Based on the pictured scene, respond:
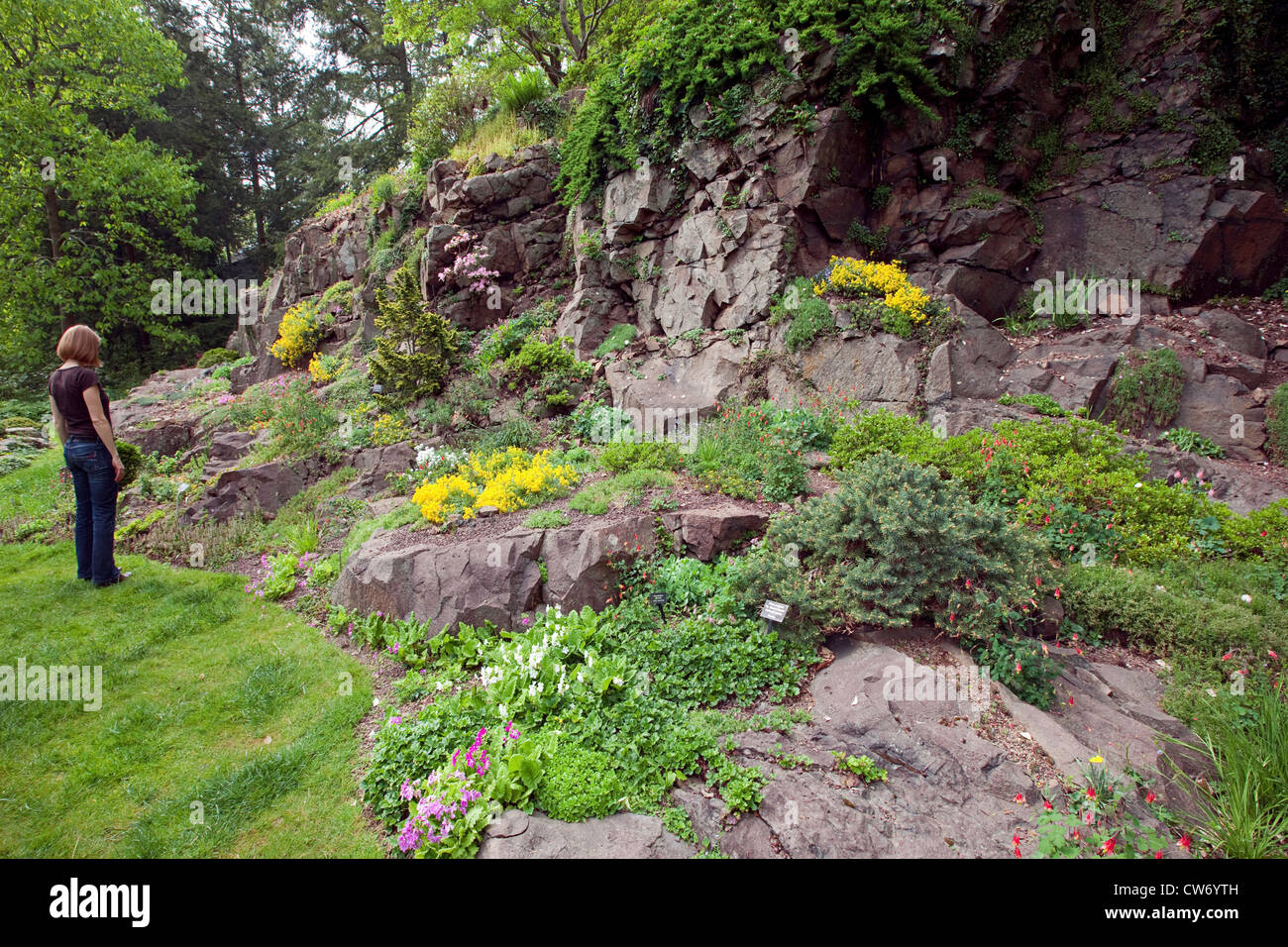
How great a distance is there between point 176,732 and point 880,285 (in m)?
10.5

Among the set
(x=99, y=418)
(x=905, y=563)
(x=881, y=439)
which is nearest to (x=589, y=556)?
Answer: (x=905, y=563)

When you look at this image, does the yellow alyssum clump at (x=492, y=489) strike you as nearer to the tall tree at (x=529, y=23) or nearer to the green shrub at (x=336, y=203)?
the tall tree at (x=529, y=23)

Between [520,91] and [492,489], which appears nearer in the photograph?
[492,489]

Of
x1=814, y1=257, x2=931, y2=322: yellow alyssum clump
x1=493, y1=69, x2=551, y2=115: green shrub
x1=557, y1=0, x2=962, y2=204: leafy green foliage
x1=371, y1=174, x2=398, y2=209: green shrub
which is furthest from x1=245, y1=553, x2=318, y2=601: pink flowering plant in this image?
x1=493, y1=69, x2=551, y2=115: green shrub

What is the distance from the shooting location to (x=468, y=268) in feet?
41.3

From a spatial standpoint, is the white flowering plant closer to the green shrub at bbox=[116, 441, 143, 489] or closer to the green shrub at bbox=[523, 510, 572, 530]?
the green shrub at bbox=[523, 510, 572, 530]

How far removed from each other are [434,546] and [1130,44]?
595 inches

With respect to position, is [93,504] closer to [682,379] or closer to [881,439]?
[682,379]

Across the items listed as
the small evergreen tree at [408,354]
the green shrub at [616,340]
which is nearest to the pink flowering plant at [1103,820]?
→ the green shrub at [616,340]

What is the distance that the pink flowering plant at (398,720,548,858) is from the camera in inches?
118

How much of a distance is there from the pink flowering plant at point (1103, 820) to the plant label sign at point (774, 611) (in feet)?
6.05

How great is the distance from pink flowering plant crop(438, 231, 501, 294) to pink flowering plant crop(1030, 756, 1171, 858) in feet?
42.0
